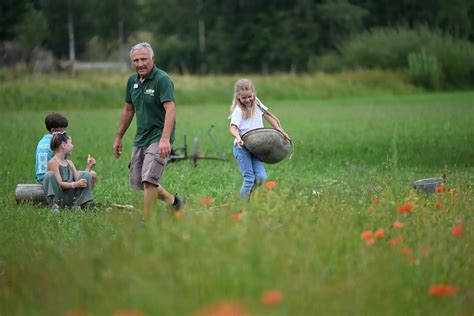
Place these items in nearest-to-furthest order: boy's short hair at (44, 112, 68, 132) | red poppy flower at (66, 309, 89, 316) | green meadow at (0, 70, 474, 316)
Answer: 1. red poppy flower at (66, 309, 89, 316)
2. green meadow at (0, 70, 474, 316)
3. boy's short hair at (44, 112, 68, 132)

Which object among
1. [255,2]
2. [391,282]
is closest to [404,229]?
[391,282]

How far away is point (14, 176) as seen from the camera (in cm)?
1628

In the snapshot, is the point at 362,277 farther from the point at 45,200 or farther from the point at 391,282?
the point at 45,200

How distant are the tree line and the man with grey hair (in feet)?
201

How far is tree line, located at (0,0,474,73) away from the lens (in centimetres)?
7544

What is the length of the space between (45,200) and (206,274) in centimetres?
703

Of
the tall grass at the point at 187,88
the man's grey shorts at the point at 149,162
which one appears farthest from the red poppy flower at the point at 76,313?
the tall grass at the point at 187,88

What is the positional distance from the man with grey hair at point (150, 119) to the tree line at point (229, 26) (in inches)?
2414

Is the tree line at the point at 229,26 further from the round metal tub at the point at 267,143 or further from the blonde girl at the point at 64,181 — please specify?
the round metal tub at the point at 267,143

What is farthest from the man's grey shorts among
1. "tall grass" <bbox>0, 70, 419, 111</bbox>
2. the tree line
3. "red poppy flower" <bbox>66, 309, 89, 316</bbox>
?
the tree line

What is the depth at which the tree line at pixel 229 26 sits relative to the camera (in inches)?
2970

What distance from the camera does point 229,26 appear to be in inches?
3177

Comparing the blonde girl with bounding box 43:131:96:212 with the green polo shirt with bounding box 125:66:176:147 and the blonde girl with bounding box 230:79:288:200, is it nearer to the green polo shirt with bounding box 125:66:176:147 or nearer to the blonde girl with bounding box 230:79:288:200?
the green polo shirt with bounding box 125:66:176:147

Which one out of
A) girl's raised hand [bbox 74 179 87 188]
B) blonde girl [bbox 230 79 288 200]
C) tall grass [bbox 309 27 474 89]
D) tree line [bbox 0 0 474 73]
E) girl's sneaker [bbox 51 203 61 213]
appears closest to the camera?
blonde girl [bbox 230 79 288 200]
